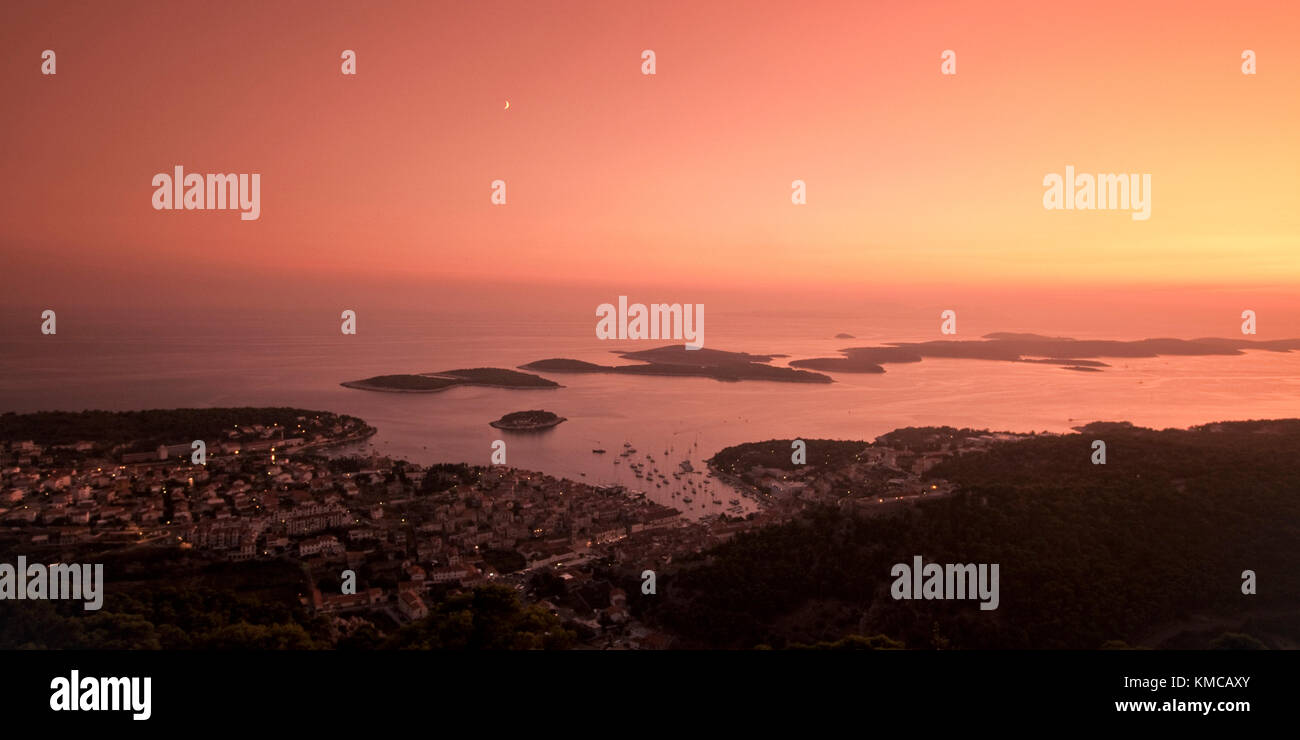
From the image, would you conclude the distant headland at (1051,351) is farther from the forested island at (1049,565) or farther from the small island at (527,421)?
the forested island at (1049,565)

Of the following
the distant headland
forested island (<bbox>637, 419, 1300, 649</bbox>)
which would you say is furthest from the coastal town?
the distant headland

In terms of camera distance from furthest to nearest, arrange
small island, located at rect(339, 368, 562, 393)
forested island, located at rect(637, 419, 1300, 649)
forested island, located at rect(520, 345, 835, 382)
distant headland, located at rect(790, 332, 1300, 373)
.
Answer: distant headland, located at rect(790, 332, 1300, 373), forested island, located at rect(520, 345, 835, 382), small island, located at rect(339, 368, 562, 393), forested island, located at rect(637, 419, 1300, 649)

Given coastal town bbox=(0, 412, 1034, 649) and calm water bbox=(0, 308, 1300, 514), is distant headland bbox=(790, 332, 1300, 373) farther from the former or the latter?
coastal town bbox=(0, 412, 1034, 649)

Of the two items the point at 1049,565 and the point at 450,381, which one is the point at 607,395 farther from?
the point at 1049,565

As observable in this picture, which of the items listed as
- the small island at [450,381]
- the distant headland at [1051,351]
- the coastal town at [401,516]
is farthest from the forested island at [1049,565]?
the distant headland at [1051,351]

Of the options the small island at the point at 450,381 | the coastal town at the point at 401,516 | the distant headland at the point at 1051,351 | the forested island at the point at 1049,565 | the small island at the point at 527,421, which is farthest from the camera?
the distant headland at the point at 1051,351
